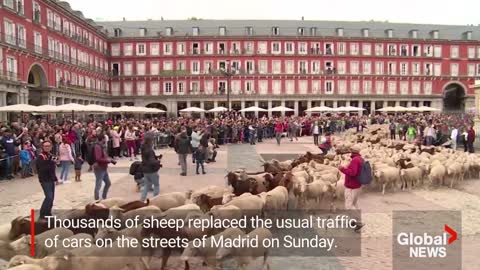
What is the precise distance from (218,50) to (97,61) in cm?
1747

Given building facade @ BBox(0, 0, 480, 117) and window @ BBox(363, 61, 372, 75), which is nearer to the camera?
building facade @ BBox(0, 0, 480, 117)

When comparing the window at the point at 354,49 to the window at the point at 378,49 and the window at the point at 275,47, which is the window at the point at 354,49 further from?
the window at the point at 275,47

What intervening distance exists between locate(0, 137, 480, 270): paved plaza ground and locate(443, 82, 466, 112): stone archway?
198ft

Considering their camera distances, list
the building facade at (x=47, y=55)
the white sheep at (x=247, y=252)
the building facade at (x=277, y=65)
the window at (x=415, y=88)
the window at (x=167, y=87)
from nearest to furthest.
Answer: the white sheep at (x=247, y=252)
the building facade at (x=47, y=55)
the building facade at (x=277, y=65)
the window at (x=167, y=87)
the window at (x=415, y=88)

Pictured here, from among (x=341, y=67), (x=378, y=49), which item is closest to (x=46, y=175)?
(x=341, y=67)

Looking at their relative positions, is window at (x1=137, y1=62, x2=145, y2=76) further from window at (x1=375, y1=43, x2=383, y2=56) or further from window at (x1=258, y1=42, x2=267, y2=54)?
window at (x1=375, y1=43, x2=383, y2=56)

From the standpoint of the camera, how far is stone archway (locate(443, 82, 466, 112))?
227ft

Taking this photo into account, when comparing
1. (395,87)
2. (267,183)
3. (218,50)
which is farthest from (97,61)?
(267,183)

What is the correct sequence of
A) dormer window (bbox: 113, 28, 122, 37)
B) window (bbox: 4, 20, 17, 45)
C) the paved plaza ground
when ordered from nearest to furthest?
the paved plaza ground
window (bbox: 4, 20, 17, 45)
dormer window (bbox: 113, 28, 122, 37)

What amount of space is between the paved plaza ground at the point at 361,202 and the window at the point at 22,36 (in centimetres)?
2523

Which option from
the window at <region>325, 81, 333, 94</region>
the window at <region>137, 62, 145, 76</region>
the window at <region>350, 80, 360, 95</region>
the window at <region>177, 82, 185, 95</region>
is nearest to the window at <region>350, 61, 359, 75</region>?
the window at <region>350, 80, 360, 95</region>

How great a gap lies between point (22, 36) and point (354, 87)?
46.2 meters

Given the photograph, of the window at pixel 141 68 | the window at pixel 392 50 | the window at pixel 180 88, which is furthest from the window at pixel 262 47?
the window at pixel 392 50

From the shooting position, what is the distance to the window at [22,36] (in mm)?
37969
